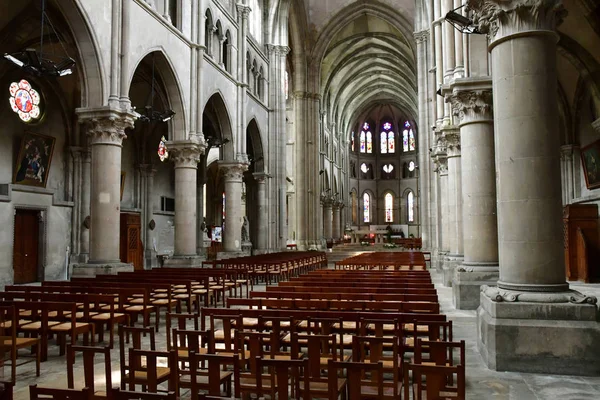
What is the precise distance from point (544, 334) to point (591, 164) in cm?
1439

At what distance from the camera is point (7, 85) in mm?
17812

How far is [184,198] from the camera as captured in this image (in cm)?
2027

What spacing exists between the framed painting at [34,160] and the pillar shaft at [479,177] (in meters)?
15.2

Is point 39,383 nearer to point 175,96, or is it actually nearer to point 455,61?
point 455,61

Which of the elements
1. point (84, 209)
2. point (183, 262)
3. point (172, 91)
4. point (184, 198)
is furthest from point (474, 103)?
Result: point (84, 209)

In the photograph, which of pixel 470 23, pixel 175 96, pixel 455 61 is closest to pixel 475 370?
pixel 470 23

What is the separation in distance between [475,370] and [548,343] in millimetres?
972

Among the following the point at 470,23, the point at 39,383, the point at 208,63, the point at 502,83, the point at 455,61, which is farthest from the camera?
the point at 208,63

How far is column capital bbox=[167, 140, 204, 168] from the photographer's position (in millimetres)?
20047

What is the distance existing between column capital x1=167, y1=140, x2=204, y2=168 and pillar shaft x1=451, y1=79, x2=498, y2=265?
11531 millimetres

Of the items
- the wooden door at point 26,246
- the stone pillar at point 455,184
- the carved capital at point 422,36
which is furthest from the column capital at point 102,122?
the carved capital at point 422,36

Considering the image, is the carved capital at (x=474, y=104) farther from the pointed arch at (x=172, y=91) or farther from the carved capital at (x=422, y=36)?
the carved capital at (x=422, y=36)

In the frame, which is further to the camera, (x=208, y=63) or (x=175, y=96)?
(x=208, y=63)

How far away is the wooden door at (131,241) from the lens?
2420cm
